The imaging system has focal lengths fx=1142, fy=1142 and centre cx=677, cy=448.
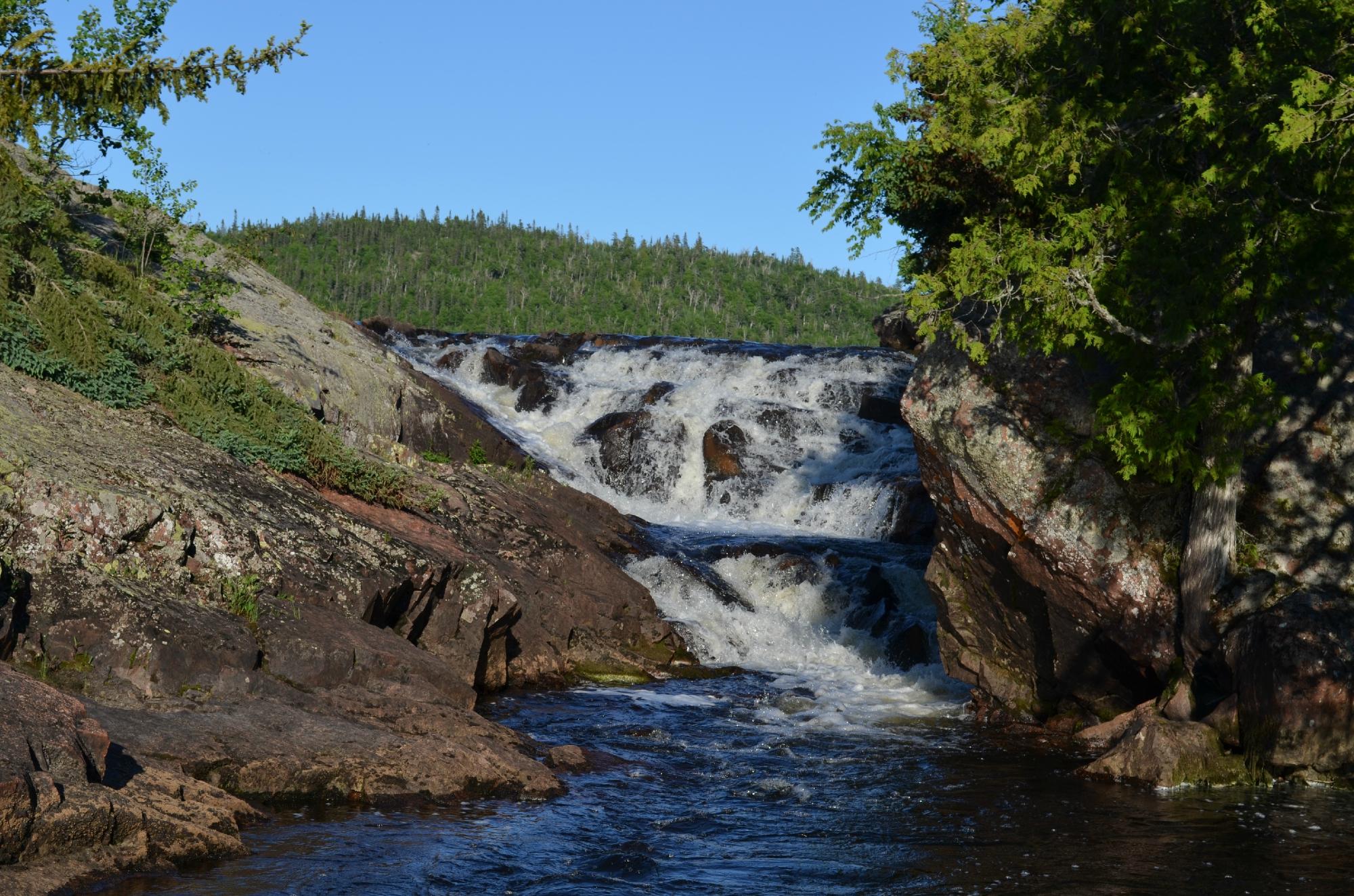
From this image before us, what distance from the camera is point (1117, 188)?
1312 cm

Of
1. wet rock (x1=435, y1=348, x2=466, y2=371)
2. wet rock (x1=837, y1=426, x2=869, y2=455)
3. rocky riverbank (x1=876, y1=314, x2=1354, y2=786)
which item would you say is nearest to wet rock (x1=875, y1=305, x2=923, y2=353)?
wet rock (x1=837, y1=426, x2=869, y2=455)

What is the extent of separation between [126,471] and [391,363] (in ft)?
34.7

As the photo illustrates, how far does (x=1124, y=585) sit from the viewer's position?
14000 millimetres

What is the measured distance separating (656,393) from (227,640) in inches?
926

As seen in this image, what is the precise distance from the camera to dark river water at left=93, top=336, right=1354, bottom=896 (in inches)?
346

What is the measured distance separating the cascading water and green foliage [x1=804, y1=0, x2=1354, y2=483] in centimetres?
596

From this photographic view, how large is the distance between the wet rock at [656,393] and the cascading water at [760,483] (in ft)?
0.24

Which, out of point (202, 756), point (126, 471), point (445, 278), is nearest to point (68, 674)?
point (202, 756)

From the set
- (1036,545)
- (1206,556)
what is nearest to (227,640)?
(1036,545)

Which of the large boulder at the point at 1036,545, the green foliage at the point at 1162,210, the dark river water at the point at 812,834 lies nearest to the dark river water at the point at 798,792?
the dark river water at the point at 812,834

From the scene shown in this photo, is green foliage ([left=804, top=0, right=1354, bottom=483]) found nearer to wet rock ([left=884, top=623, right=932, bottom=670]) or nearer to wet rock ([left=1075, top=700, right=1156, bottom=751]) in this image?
wet rock ([left=1075, top=700, right=1156, bottom=751])

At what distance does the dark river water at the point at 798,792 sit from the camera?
878cm

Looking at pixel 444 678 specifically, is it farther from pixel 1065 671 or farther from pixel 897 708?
pixel 1065 671

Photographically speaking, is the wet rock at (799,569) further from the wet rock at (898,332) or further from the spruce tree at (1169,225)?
the wet rock at (898,332)
